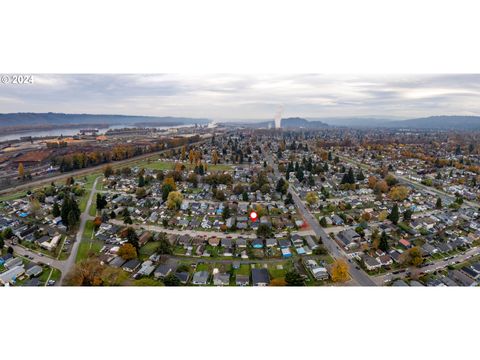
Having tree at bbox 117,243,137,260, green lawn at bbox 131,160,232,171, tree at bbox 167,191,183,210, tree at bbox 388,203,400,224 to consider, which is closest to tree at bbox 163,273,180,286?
tree at bbox 117,243,137,260

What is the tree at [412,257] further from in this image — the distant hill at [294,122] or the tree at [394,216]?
the distant hill at [294,122]

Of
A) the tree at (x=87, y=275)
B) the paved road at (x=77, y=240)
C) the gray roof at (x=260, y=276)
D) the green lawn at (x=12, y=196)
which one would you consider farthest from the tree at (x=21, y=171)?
the gray roof at (x=260, y=276)

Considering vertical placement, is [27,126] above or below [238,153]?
above

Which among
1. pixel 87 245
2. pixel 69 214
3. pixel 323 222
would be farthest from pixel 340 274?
pixel 69 214

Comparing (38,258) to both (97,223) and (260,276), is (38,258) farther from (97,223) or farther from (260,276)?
(260,276)

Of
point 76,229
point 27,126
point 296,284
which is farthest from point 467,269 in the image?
point 27,126

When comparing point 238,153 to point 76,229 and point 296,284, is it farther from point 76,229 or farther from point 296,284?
point 296,284

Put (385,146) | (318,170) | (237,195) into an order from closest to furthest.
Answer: (237,195) < (318,170) < (385,146)
